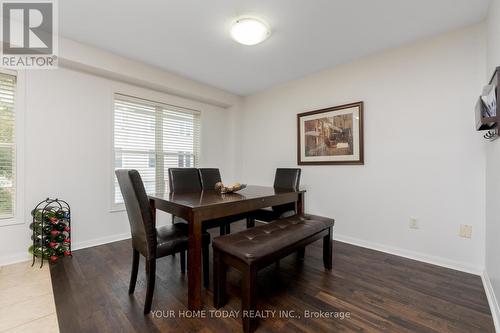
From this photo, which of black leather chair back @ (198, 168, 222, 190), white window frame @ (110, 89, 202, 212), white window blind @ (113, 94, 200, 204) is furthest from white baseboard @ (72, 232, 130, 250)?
black leather chair back @ (198, 168, 222, 190)

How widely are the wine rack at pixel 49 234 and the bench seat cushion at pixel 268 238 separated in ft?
6.51

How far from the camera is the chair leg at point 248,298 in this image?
1.34m

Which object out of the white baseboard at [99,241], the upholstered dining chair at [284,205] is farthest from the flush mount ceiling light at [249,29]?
the white baseboard at [99,241]

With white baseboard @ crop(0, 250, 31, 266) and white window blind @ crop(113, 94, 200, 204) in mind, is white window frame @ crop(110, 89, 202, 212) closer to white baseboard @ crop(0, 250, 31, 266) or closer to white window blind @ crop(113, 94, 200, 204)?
white window blind @ crop(113, 94, 200, 204)

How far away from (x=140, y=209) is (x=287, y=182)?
207 cm

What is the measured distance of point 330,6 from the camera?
76.3 inches

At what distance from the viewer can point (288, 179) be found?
3.14 m

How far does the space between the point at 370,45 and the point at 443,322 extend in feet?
8.81

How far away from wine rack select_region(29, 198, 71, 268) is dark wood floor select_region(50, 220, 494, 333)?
15 cm

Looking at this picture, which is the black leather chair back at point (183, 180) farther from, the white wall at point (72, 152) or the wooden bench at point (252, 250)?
the wooden bench at point (252, 250)

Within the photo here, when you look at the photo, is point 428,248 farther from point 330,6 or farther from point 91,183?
point 91,183

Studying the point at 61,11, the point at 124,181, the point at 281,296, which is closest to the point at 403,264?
the point at 281,296

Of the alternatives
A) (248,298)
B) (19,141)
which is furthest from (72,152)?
(248,298)

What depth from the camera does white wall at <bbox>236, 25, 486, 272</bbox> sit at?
2170 millimetres
